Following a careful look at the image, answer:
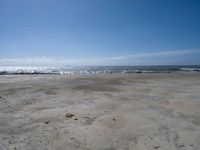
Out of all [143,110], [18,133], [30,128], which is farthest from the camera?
[143,110]

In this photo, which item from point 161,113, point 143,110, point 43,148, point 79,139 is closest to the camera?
point 43,148

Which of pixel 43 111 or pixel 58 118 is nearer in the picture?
pixel 58 118

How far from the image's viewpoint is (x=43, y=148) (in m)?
4.73

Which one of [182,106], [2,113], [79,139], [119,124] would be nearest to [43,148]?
[79,139]

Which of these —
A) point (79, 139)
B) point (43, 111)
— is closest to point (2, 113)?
point (43, 111)

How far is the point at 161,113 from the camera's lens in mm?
7816

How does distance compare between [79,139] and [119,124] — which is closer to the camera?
[79,139]

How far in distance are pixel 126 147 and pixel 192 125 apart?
276 centimetres

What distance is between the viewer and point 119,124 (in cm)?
646

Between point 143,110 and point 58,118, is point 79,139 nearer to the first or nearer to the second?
point 58,118

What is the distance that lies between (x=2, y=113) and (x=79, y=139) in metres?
4.27

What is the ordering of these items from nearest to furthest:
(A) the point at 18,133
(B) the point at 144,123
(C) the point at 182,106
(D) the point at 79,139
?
(D) the point at 79,139 → (A) the point at 18,133 → (B) the point at 144,123 → (C) the point at 182,106

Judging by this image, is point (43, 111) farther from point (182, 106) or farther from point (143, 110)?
point (182, 106)

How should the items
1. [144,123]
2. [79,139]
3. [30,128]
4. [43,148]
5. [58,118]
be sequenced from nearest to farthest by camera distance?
1. [43,148]
2. [79,139]
3. [30,128]
4. [144,123]
5. [58,118]
